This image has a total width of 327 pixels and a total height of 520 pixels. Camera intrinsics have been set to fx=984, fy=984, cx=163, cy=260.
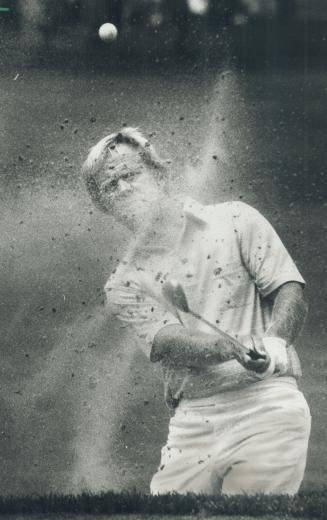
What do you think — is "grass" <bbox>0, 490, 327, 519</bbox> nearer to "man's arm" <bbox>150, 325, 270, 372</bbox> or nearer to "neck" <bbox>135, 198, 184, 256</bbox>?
"man's arm" <bbox>150, 325, 270, 372</bbox>

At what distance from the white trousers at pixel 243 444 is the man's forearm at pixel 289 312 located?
0.24 metres

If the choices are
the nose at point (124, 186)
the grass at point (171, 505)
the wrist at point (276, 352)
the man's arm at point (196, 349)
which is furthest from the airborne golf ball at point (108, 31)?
the grass at point (171, 505)

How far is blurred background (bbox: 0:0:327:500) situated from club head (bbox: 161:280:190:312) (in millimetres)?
298

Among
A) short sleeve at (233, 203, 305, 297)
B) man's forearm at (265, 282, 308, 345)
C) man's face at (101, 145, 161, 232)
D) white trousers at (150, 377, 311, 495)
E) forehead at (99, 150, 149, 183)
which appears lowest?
white trousers at (150, 377, 311, 495)

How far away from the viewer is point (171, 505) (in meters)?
4.77

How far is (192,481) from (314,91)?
6.89ft

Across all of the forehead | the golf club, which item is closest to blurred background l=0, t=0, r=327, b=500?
the forehead

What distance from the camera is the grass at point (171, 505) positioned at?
465 centimetres

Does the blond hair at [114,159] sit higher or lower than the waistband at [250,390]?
higher

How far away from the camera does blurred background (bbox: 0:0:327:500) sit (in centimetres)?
509

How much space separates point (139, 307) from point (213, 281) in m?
0.41

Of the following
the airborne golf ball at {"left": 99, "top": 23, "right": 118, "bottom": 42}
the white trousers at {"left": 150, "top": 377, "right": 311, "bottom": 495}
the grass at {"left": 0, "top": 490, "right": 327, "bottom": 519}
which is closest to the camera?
the grass at {"left": 0, "top": 490, "right": 327, "bottom": 519}

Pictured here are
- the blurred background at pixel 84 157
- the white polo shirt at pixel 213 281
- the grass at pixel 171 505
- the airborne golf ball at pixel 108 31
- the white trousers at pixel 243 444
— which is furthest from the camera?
the airborne golf ball at pixel 108 31

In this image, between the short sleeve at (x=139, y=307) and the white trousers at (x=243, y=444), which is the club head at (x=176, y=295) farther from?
the white trousers at (x=243, y=444)
